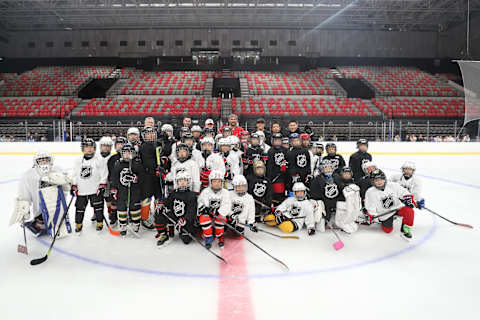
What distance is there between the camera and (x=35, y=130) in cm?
1212

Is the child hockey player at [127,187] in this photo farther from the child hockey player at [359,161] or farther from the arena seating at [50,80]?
the arena seating at [50,80]

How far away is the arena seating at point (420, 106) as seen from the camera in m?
15.6

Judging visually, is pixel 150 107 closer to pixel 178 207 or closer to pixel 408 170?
pixel 178 207

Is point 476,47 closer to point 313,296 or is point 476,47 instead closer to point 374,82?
point 374,82

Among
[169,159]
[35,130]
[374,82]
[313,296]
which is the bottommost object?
[313,296]

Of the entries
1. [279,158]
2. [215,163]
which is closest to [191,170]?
[215,163]

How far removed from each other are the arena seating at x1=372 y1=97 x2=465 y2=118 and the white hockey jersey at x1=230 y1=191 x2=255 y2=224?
14.0 metres

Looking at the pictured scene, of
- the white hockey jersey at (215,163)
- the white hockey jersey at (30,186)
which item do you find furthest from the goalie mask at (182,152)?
the white hockey jersey at (30,186)

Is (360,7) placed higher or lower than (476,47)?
higher

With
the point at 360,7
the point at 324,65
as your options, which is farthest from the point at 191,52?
the point at 360,7

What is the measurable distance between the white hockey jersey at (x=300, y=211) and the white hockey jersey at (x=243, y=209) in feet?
1.51

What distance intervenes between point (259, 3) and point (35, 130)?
44.9 ft

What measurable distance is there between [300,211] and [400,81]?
20.6 m

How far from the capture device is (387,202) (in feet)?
11.9
